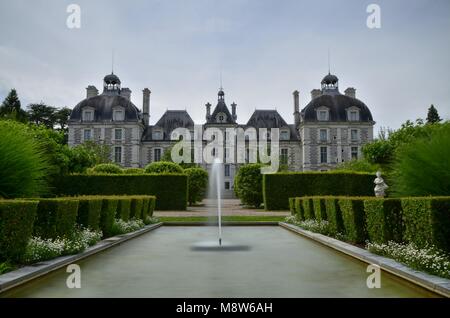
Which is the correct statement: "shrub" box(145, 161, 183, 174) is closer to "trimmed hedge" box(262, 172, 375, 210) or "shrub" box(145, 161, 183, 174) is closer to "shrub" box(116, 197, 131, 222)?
"trimmed hedge" box(262, 172, 375, 210)

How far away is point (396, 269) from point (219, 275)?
2.51 meters

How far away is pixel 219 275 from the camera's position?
226 inches

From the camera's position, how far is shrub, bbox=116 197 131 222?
12.1 m

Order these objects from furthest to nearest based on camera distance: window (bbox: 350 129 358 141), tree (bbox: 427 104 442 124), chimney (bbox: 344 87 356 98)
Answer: chimney (bbox: 344 87 356 98)
tree (bbox: 427 104 442 124)
window (bbox: 350 129 358 141)

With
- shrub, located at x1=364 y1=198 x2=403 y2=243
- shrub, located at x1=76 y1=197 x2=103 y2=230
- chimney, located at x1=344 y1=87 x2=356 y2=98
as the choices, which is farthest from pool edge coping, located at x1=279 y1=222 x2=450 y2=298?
chimney, located at x1=344 y1=87 x2=356 y2=98

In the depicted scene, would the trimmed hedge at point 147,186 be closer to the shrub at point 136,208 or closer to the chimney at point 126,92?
the shrub at point 136,208

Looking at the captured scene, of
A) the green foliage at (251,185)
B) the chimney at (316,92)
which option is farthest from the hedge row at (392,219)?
the chimney at (316,92)

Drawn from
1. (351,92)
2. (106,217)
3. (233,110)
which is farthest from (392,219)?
(351,92)

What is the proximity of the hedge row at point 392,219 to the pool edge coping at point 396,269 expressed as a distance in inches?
18.7

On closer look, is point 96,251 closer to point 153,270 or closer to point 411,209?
point 153,270

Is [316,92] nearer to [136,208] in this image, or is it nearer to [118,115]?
[118,115]

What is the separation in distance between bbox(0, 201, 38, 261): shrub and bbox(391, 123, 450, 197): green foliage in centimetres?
813
